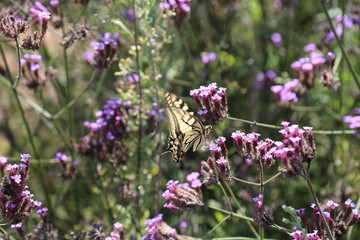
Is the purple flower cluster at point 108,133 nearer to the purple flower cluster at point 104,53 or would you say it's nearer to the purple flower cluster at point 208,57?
the purple flower cluster at point 104,53

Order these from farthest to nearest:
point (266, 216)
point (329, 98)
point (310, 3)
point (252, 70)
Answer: point (310, 3) < point (252, 70) < point (329, 98) < point (266, 216)

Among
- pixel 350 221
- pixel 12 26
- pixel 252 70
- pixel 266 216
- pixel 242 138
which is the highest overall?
pixel 12 26

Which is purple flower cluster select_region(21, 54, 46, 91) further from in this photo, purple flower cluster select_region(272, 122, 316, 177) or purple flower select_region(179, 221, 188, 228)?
purple flower cluster select_region(272, 122, 316, 177)

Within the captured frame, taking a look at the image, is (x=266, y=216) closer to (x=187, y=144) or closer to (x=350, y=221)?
(x=350, y=221)

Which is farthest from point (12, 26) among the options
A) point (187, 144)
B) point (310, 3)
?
point (310, 3)

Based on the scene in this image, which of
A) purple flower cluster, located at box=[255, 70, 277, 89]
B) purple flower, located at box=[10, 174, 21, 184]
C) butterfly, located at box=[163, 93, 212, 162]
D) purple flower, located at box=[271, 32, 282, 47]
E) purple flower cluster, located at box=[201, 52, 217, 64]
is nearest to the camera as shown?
purple flower, located at box=[10, 174, 21, 184]

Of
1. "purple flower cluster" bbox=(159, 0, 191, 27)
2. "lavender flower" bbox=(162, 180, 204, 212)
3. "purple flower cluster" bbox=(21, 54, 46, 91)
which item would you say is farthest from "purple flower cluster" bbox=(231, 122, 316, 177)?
"purple flower cluster" bbox=(21, 54, 46, 91)

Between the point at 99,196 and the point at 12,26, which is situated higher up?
the point at 12,26

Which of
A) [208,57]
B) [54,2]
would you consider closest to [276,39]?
[208,57]
